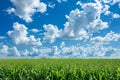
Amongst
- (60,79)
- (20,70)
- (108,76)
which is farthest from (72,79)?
(20,70)

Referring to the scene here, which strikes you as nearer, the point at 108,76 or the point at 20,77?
the point at 108,76

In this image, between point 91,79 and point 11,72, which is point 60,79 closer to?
point 91,79

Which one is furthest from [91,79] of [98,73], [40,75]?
[40,75]

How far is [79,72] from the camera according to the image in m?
19.9

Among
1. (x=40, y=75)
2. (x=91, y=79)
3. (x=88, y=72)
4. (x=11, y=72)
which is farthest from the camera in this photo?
(x=11, y=72)

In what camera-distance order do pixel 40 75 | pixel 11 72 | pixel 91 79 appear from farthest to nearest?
pixel 11 72 → pixel 40 75 → pixel 91 79

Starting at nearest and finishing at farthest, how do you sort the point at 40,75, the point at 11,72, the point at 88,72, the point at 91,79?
the point at 91,79
the point at 88,72
the point at 40,75
the point at 11,72

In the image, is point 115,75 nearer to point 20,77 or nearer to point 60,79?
point 60,79

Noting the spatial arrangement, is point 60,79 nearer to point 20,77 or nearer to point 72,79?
point 72,79

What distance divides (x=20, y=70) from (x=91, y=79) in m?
6.54

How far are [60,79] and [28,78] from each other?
2.31 metres

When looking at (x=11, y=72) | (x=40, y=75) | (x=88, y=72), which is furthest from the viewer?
(x=11, y=72)

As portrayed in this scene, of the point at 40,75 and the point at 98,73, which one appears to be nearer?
the point at 98,73

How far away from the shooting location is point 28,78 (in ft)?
67.5
